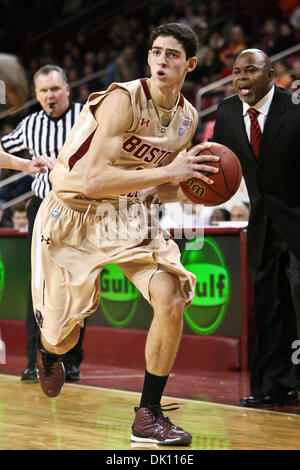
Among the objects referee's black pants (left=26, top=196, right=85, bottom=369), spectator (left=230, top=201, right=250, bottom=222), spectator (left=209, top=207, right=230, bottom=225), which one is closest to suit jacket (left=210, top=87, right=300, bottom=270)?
referee's black pants (left=26, top=196, right=85, bottom=369)

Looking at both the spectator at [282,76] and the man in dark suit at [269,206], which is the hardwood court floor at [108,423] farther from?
the spectator at [282,76]

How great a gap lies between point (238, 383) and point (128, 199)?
79.1 inches

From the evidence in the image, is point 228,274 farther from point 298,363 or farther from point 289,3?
point 289,3

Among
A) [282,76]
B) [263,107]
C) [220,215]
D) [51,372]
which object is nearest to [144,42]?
[282,76]

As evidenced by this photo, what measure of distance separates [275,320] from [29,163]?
1756 mm

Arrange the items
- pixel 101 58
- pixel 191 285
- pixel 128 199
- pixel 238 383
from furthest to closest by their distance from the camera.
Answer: pixel 101 58 < pixel 238 383 < pixel 128 199 < pixel 191 285

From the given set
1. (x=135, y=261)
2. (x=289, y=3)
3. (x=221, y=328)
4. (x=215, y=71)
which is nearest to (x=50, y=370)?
(x=135, y=261)

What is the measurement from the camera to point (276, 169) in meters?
4.59

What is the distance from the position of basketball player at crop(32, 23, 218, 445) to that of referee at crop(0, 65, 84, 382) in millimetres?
1362

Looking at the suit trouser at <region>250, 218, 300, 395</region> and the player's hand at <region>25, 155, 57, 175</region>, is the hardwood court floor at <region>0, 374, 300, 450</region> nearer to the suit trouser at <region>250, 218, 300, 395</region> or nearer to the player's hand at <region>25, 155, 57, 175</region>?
the suit trouser at <region>250, 218, 300, 395</region>

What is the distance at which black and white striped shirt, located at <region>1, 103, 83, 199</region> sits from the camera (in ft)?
17.9

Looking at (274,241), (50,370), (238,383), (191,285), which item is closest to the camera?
(191,285)

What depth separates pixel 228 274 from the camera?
5973mm

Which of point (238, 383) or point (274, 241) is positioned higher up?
point (274, 241)
